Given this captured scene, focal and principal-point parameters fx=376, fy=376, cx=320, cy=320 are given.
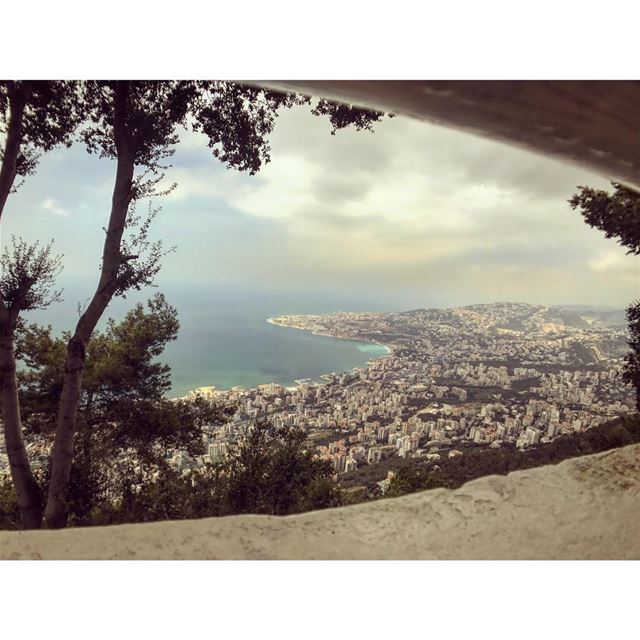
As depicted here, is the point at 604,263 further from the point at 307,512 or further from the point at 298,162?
the point at 307,512

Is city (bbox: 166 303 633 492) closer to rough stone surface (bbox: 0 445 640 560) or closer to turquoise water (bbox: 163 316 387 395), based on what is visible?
turquoise water (bbox: 163 316 387 395)

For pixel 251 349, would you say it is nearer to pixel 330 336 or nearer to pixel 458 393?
pixel 330 336

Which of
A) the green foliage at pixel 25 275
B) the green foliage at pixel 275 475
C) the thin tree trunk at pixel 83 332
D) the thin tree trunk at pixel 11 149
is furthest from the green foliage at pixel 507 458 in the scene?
the thin tree trunk at pixel 11 149

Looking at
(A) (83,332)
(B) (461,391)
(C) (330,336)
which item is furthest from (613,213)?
(A) (83,332)

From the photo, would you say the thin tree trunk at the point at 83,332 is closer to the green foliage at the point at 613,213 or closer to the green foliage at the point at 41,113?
the green foliage at the point at 41,113

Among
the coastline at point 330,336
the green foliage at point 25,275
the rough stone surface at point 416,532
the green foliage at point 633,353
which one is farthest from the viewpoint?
the coastline at point 330,336

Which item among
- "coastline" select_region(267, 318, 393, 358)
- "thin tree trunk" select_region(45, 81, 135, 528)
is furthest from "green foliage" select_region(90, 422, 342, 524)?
"coastline" select_region(267, 318, 393, 358)
